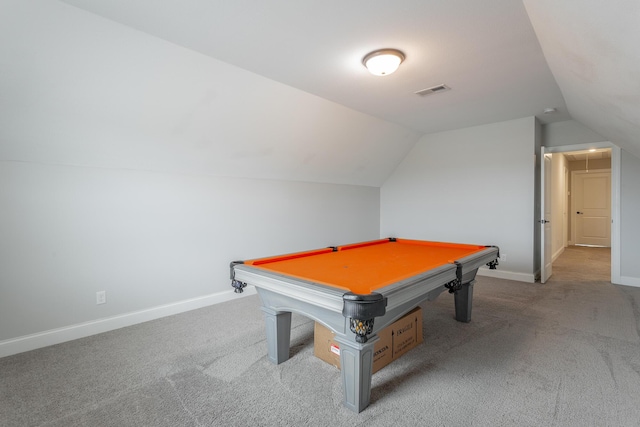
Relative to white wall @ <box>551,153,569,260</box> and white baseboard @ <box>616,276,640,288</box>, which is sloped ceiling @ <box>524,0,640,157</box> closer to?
white baseboard @ <box>616,276,640,288</box>

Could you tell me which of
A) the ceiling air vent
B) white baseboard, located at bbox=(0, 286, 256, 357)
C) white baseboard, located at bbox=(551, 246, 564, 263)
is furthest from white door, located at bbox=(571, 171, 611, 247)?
white baseboard, located at bbox=(0, 286, 256, 357)

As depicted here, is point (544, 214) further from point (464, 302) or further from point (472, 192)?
point (464, 302)

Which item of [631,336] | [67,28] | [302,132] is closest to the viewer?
[67,28]

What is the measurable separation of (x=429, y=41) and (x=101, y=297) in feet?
11.2

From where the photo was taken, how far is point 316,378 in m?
1.95

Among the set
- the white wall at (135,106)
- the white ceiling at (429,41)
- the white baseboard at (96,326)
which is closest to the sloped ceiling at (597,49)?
the white ceiling at (429,41)

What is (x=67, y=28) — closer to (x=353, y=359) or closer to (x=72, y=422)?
(x=72, y=422)

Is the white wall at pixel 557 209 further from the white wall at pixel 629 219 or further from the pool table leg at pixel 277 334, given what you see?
the pool table leg at pixel 277 334

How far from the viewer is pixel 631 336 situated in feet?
8.31

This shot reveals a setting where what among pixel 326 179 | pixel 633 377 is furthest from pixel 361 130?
pixel 633 377

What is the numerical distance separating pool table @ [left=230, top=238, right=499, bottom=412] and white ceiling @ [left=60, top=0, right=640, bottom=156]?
143 centimetres

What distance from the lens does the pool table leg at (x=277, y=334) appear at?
2092mm

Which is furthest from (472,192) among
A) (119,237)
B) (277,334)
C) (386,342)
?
(119,237)

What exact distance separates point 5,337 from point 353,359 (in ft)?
8.61
